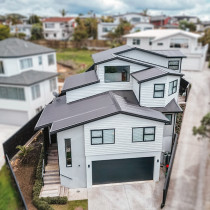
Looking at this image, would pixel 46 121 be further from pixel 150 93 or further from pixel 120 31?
pixel 120 31

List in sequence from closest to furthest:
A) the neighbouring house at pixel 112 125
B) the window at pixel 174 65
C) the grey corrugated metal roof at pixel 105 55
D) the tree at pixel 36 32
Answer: the neighbouring house at pixel 112 125, the grey corrugated metal roof at pixel 105 55, the window at pixel 174 65, the tree at pixel 36 32

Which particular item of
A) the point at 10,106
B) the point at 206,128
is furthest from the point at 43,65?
the point at 206,128

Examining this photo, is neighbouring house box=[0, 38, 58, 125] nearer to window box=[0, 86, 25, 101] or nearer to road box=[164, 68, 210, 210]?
window box=[0, 86, 25, 101]

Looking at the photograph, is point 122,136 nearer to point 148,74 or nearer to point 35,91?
point 148,74

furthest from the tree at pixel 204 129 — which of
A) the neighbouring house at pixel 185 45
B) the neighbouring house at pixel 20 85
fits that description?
the neighbouring house at pixel 185 45

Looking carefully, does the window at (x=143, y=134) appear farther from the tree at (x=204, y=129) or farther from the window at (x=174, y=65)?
the window at (x=174, y=65)

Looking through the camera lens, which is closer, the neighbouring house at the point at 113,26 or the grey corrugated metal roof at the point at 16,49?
the grey corrugated metal roof at the point at 16,49

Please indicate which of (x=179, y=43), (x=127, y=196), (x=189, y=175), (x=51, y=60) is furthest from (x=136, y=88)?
(x=179, y=43)
